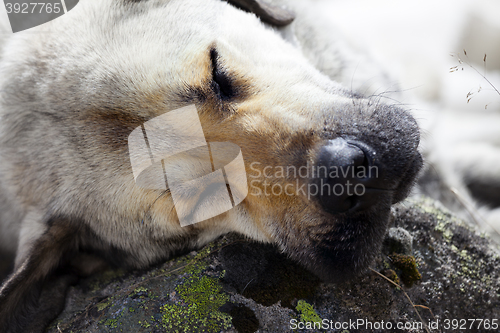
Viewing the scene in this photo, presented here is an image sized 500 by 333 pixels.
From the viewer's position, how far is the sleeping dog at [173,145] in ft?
5.73

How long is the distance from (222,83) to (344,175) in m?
0.84

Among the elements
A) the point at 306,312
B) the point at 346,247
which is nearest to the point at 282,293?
the point at 306,312

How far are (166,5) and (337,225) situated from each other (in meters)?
1.58

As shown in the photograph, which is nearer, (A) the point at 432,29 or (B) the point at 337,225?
(B) the point at 337,225

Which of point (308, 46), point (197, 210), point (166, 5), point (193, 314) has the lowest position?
point (193, 314)

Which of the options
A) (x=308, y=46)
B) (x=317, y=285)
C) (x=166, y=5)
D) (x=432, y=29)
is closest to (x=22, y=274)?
(x=317, y=285)

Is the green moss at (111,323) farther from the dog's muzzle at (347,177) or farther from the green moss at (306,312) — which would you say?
the dog's muzzle at (347,177)

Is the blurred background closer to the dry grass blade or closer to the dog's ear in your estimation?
the dry grass blade

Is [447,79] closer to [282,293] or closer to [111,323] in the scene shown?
[282,293]

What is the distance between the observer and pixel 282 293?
188 centimetres

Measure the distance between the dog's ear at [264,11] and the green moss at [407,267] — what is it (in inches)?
65.3

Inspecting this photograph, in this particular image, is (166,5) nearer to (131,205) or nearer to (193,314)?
(131,205)

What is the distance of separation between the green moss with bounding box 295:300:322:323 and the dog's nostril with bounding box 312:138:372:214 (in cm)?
49

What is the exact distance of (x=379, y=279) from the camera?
1.91 m
